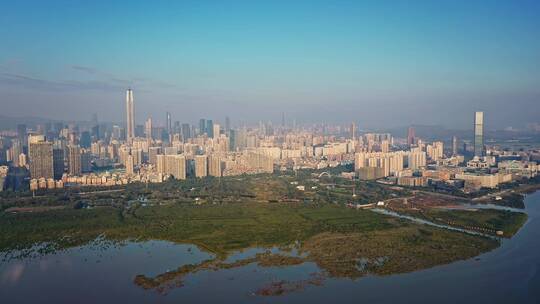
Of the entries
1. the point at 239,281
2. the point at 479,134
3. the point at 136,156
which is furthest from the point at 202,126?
the point at 239,281

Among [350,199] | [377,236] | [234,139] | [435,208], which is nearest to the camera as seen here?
[377,236]

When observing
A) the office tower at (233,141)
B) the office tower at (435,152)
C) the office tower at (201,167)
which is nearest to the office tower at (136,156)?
the office tower at (201,167)

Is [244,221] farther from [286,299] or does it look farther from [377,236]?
[286,299]

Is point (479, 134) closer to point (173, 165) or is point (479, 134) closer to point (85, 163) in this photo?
point (173, 165)

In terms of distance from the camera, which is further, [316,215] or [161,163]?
[161,163]

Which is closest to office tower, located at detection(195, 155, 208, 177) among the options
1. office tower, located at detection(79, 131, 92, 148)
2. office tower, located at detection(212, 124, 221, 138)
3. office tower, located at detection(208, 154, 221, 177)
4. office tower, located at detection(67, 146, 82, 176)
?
office tower, located at detection(208, 154, 221, 177)

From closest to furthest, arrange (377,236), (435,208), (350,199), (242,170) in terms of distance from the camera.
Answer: (377,236) < (435,208) < (350,199) < (242,170)

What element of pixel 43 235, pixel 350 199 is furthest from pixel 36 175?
pixel 350 199

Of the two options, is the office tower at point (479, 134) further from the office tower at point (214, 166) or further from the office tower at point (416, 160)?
the office tower at point (214, 166)
